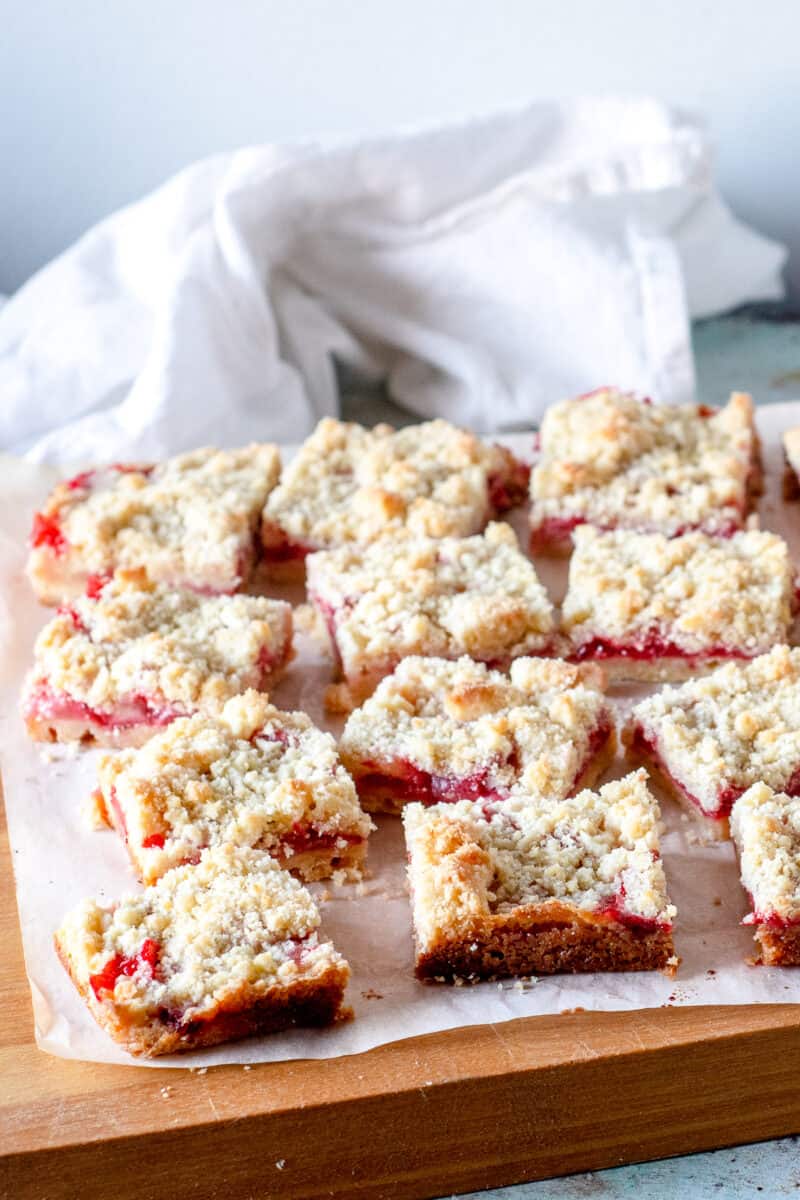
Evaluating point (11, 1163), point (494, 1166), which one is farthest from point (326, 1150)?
point (11, 1163)

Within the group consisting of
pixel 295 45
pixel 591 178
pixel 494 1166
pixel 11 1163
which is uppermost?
pixel 295 45

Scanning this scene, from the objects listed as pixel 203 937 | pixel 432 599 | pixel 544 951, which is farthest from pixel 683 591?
pixel 203 937

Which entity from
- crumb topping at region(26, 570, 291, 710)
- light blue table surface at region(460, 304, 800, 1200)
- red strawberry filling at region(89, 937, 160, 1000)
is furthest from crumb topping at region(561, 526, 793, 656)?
red strawberry filling at region(89, 937, 160, 1000)

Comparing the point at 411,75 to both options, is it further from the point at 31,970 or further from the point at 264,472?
the point at 31,970

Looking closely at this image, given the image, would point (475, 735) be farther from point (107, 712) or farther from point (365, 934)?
point (107, 712)

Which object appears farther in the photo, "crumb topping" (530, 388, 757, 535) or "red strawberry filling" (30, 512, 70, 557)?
"crumb topping" (530, 388, 757, 535)

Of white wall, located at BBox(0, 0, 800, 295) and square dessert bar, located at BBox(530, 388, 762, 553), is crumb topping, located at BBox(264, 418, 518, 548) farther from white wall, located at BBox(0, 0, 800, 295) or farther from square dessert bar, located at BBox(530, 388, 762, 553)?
white wall, located at BBox(0, 0, 800, 295)
